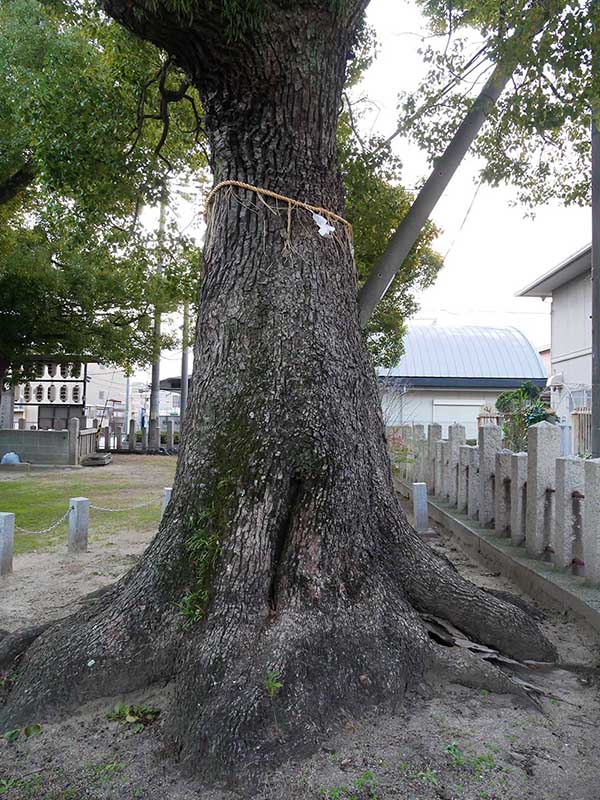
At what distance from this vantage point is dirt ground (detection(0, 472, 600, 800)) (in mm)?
2502

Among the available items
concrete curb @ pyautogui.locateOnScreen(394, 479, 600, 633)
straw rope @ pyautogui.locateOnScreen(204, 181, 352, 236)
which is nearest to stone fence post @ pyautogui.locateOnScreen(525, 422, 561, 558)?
concrete curb @ pyautogui.locateOnScreen(394, 479, 600, 633)

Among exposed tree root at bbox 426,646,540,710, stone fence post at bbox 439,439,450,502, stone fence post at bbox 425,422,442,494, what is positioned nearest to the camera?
exposed tree root at bbox 426,646,540,710

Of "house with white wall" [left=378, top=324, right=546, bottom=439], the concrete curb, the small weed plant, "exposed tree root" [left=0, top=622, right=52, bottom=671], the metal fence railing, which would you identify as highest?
"house with white wall" [left=378, top=324, right=546, bottom=439]

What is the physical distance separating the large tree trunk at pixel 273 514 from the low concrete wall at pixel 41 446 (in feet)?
57.9

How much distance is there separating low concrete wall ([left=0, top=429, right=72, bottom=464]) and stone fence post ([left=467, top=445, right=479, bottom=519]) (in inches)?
611

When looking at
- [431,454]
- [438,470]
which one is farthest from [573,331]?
[438,470]

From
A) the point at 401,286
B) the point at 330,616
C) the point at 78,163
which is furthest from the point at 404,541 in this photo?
the point at 401,286

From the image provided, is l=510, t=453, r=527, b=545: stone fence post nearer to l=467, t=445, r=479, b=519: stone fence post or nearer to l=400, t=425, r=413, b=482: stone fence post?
l=467, t=445, r=479, b=519: stone fence post

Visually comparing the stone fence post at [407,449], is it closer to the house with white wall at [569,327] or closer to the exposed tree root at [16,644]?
the house with white wall at [569,327]

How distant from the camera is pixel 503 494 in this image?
6789mm

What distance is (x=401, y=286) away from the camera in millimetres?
15695

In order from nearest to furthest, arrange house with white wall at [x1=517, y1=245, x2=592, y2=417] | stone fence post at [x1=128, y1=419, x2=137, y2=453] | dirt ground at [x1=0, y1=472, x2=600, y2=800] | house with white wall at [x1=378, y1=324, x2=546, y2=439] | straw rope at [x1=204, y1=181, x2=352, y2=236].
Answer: dirt ground at [x1=0, y1=472, x2=600, y2=800] < straw rope at [x1=204, y1=181, x2=352, y2=236] < house with white wall at [x1=517, y1=245, x2=592, y2=417] < stone fence post at [x1=128, y1=419, x2=137, y2=453] < house with white wall at [x1=378, y1=324, x2=546, y2=439]

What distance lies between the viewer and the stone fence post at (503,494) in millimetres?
6723

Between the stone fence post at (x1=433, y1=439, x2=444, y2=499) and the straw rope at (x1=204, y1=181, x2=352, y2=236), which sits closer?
the straw rope at (x1=204, y1=181, x2=352, y2=236)
